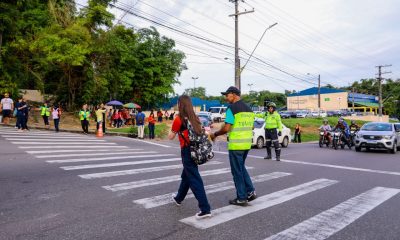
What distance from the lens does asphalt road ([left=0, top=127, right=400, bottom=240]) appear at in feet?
14.6

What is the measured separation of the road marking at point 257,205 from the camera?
15.7 ft

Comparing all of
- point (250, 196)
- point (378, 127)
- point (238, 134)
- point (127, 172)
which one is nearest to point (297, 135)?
point (378, 127)

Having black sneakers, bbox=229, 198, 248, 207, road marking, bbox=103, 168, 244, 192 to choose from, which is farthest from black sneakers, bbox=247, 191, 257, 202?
road marking, bbox=103, 168, 244, 192

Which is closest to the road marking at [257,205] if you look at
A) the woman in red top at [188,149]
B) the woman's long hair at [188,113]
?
the woman in red top at [188,149]

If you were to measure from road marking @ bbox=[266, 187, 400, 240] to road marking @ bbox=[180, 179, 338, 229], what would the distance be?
824 mm

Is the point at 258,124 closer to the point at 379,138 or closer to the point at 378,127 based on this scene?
the point at 379,138

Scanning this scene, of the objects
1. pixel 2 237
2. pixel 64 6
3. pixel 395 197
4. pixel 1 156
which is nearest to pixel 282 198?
pixel 395 197

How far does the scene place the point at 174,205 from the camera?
5625 millimetres

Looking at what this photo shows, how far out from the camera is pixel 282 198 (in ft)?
20.7

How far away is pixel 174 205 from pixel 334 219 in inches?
94.1

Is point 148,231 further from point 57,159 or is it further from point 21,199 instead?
point 57,159

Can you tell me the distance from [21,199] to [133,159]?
521 centimetres

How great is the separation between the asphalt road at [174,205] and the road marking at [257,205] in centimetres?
2

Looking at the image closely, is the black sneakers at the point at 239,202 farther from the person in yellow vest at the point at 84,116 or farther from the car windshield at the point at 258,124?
the person in yellow vest at the point at 84,116
